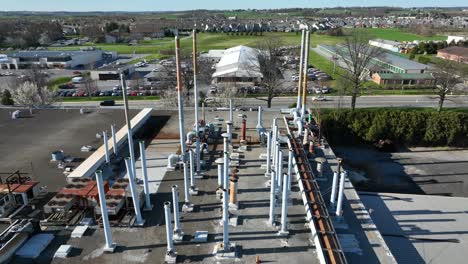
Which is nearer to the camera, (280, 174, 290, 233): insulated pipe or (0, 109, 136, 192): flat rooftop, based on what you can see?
(280, 174, 290, 233): insulated pipe

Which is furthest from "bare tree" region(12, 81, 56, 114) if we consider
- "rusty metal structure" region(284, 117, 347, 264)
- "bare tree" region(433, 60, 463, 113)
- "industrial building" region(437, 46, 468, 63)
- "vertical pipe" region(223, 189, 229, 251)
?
"industrial building" region(437, 46, 468, 63)

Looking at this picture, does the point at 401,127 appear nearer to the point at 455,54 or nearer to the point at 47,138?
the point at 47,138

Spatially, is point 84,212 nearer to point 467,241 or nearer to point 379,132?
point 467,241

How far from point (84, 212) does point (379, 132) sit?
2593cm

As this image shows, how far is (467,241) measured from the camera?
58.8ft

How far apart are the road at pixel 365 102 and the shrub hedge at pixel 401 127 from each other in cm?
1256

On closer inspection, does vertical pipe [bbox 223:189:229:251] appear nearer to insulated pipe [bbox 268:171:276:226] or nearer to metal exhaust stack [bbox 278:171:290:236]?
insulated pipe [bbox 268:171:276:226]

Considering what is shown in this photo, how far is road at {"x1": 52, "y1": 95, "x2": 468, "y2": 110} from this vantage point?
150 feet

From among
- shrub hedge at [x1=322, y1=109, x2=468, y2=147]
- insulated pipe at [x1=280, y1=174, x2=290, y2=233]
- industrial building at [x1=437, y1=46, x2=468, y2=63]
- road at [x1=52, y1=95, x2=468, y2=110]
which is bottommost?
road at [x1=52, y1=95, x2=468, y2=110]

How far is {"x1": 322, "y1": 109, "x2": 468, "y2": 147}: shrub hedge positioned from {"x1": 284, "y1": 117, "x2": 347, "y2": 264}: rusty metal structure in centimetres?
1331

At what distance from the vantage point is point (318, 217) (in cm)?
1507

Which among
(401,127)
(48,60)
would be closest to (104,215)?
(401,127)

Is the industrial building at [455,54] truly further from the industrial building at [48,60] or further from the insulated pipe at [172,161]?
the industrial building at [48,60]

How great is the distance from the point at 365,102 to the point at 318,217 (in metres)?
36.3
